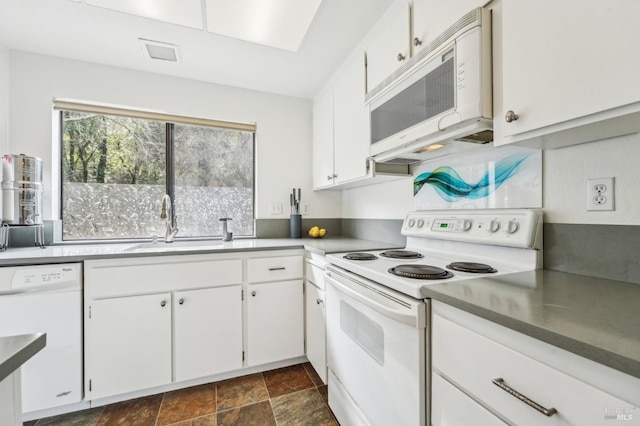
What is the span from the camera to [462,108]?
1052 millimetres

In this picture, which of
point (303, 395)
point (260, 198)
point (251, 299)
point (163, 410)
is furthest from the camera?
point (260, 198)

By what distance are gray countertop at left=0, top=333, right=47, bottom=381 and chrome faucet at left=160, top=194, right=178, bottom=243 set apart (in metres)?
1.81

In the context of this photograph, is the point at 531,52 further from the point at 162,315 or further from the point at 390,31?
the point at 162,315

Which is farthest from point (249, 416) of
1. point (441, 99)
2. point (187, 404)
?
point (441, 99)

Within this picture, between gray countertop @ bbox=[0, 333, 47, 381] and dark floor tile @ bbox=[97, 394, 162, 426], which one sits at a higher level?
gray countertop @ bbox=[0, 333, 47, 381]

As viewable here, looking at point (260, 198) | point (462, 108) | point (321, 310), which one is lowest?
point (321, 310)

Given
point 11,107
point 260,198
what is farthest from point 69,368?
point 11,107

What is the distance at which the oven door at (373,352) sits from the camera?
2.98ft

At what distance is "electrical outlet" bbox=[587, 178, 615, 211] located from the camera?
3.06 ft

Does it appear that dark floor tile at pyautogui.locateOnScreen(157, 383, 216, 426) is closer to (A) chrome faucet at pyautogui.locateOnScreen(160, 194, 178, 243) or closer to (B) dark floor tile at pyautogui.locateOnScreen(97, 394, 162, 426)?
(B) dark floor tile at pyautogui.locateOnScreen(97, 394, 162, 426)

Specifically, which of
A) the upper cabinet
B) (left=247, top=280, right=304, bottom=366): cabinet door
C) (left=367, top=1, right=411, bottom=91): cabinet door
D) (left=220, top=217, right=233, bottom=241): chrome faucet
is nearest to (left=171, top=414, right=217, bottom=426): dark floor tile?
(left=247, top=280, right=304, bottom=366): cabinet door

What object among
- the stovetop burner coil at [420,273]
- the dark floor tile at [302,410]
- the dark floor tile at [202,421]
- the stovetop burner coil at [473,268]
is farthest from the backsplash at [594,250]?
the dark floor tile at [202,421]

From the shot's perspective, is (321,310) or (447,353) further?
(321,310)

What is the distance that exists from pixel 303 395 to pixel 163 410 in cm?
81
